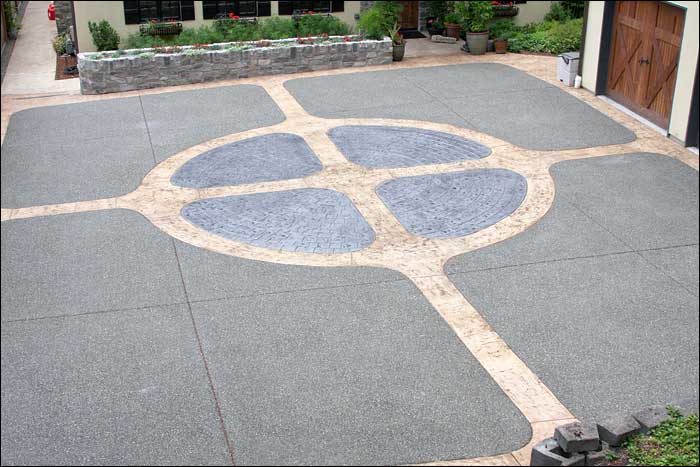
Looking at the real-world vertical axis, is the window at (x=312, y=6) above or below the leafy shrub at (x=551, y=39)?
above

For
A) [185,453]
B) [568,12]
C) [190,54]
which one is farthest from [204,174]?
[568,12]

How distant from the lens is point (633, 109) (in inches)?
733

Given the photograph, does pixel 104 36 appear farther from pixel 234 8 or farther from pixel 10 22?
pixel 10 22

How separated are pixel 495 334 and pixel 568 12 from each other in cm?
1781

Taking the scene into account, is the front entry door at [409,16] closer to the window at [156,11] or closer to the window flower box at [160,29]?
the window at [156,11]

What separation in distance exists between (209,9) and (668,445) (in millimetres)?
19021

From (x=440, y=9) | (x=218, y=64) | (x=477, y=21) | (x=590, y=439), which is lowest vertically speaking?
(x=590, y=439)

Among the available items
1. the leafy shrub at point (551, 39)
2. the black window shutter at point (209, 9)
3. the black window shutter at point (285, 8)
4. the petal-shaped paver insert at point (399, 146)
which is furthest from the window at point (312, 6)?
the petal-shaped paver insert at point (399, 146)

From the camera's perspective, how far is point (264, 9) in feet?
79.0

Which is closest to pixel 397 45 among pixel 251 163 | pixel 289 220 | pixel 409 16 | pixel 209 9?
pixel 409 16

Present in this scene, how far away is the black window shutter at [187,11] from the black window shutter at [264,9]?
6.13 feet

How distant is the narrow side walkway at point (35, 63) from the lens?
70.3 ft

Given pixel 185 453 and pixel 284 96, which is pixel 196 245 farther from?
pixel 284 96

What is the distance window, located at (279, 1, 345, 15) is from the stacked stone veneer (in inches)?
88.4
